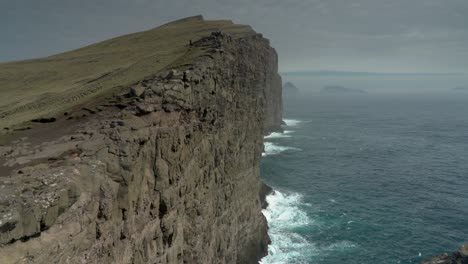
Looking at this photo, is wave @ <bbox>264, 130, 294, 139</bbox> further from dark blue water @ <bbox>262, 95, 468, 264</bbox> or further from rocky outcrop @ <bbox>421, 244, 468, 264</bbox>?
rocky outcrop @ <bbox>421, 244, 468, 264</bbox>

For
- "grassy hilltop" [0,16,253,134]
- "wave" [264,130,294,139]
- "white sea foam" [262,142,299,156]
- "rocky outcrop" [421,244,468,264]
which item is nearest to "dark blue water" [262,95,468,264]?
"white sea foam" [262,142,299,156]

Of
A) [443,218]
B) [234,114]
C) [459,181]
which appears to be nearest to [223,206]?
[234,114]

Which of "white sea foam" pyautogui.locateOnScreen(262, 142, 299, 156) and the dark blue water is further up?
"white sea foam" pyautogui.locateOnScreen(262, 142, 299, 156)

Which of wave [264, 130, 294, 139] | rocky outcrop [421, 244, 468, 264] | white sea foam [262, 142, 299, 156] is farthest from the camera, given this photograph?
wave [264, 130, 294, 139]

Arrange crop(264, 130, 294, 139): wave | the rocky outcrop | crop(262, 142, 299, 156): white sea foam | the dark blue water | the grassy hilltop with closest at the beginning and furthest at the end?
the rocky outcrop, the grassy hilltop, the dark blue water, crop(262, 142, 299, 156): white sea foam, crop(264, 130, 294, 139): wave

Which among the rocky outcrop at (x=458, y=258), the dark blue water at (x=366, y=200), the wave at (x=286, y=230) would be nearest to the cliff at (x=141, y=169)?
the wave at (x=286, y=230)

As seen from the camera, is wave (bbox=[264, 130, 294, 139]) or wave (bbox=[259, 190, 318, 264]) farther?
wave (bbox=[264, 130, 294, 139])

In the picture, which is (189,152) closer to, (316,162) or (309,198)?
(309,198)
